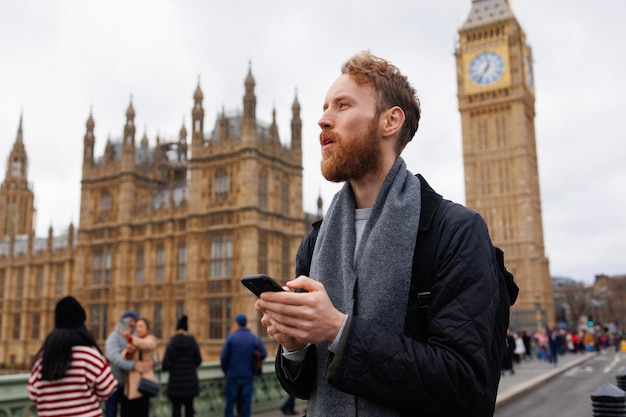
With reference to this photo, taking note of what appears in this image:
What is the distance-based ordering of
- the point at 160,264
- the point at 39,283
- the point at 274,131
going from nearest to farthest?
the point at 274,131 → the point at 160,264 → the point at 39,283

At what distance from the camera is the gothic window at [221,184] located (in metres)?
27.3

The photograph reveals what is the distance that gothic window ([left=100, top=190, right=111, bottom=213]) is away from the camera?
31766mm

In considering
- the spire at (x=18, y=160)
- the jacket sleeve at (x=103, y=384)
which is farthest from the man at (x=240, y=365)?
the spire at (x=18, y=160)

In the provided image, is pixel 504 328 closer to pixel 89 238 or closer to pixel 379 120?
pixel 379 120

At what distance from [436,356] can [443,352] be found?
2 centimetres

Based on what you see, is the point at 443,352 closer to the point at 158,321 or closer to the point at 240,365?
the point at 240,365

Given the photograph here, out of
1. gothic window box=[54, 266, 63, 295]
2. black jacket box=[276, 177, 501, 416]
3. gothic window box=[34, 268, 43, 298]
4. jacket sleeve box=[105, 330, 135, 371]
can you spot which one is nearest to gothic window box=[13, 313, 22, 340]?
gothic window box=[34, 268, 43, 298]

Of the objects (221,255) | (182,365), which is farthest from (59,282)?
(182,365)

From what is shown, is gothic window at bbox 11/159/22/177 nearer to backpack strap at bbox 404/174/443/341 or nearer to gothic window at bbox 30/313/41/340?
gothic window at bbox 30/313/41/340

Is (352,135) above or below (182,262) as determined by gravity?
below

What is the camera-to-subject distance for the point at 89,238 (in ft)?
104

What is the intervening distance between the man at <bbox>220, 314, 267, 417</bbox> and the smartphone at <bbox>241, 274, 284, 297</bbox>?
6913 millimetres

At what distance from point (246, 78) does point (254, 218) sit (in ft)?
22.5

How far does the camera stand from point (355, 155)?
1.56 m
